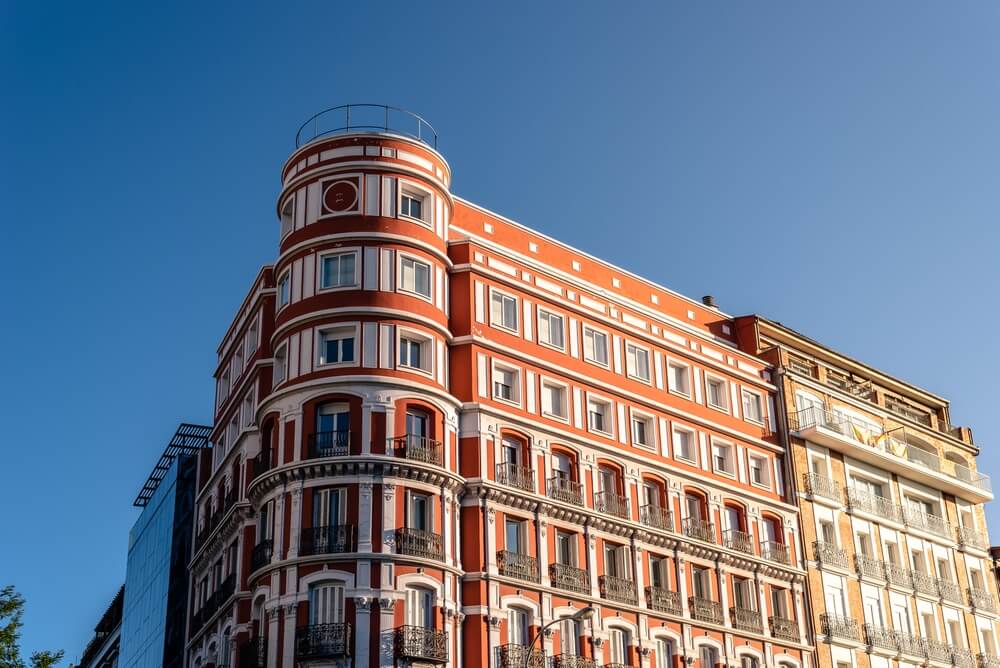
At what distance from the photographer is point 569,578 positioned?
5775cm

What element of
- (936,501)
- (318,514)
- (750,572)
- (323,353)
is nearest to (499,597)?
(318,514)

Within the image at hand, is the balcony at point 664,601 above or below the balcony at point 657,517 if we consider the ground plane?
below

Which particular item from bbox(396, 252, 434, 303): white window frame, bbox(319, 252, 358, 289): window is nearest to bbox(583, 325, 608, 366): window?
bbox(396, 252, 434, 303): white window frame

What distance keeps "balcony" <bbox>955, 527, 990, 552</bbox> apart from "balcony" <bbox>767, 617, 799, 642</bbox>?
19.7 m

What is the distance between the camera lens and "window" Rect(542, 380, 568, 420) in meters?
61.1

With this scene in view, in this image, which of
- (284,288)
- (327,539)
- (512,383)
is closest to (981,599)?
(512,383)

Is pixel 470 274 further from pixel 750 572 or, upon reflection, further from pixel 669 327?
pixel 750 572

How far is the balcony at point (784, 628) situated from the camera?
66562 mm

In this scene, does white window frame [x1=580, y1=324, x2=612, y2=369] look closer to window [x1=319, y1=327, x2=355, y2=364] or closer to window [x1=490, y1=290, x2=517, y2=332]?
window [x1=490, y1=290, x2=517, y2=332]

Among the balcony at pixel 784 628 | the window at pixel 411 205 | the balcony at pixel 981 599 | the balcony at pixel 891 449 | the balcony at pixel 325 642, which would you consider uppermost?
the window at pixel 411 205

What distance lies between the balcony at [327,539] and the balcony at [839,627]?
94.8 feet

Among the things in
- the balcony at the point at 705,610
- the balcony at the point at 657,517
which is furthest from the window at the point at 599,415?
the balcony at the point at 705,610

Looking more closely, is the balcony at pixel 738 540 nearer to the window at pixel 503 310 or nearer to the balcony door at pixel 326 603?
the window at pixel 503 310

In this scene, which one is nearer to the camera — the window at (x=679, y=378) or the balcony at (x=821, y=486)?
the window at (x=679, y=378)
